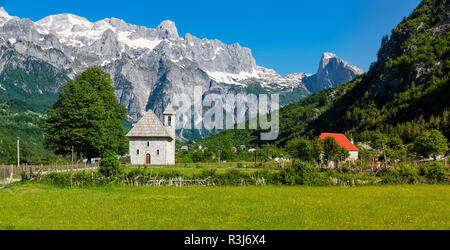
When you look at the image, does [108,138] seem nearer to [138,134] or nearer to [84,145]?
[84,145]

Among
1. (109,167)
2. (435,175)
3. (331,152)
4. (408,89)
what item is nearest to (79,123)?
(109,167)

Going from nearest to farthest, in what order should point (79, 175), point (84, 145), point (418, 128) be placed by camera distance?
point (79, 175) < point (84, 145) < point (418, 128)

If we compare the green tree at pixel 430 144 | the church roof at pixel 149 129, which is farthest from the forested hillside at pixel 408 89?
the church roof at pixel 149 129

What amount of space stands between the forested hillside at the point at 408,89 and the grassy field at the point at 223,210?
72499 mm

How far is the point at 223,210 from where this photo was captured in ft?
61.0

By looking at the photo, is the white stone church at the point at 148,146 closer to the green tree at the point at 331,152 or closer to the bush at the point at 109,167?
the green tree at the point at 331,152

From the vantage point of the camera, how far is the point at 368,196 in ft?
82.1

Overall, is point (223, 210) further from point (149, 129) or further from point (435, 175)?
point (149, 129)

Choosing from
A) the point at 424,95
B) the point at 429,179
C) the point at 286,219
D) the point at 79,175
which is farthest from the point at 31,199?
the point at 424,95

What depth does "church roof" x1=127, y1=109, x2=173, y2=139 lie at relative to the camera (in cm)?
5925

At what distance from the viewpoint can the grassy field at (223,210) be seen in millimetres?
14836

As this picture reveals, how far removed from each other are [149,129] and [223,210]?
43.5 m

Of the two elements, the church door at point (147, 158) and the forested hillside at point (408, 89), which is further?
the forested hillside at point (408, 89)

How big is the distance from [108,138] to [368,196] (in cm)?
3346
